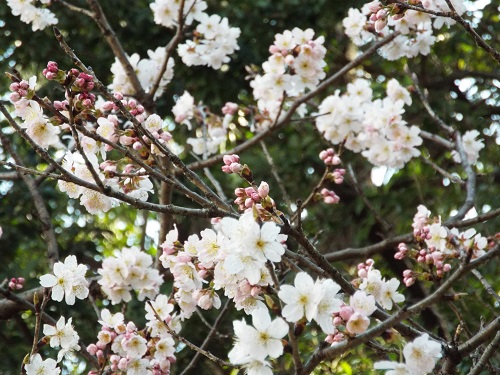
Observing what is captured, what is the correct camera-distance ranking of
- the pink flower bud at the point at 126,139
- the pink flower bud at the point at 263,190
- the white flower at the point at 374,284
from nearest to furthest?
the pink flower bud at the point at 263,190, the pink flower bud at the point at 126,139, the white flower at the point at 374,284

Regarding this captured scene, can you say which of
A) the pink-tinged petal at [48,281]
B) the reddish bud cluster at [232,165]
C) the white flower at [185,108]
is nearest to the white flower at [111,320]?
the pink-tinged petal at [48,281]

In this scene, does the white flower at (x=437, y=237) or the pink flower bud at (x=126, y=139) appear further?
the white flower at (x=437, y=237)

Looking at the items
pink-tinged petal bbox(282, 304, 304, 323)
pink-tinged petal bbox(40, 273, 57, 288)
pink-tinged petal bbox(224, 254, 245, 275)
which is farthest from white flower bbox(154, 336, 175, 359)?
pink-tinged petal bbox(282, 304, 304, 323)

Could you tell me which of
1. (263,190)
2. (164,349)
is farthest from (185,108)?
(263,190)

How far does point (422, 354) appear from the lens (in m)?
1.48

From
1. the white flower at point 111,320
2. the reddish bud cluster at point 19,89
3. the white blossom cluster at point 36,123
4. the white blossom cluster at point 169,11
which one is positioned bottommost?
the white flower at point 111,320

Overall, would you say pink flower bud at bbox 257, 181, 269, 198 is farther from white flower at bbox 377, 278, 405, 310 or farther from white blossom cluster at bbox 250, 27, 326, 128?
white blossom cluster at bbox 250, 27, 326, 128

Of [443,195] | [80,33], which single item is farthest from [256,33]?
[443,195]

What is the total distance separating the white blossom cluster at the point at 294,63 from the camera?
3.17 metres

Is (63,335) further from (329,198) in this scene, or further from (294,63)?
(294,63)

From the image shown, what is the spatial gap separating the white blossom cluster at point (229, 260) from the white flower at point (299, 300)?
0.07 metres

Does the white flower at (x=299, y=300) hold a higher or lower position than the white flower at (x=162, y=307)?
lower

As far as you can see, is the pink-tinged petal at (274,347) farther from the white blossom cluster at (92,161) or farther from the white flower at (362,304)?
the white blossom cluster at (92,161)

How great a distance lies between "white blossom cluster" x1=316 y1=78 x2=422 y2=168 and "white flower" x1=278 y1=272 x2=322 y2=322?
191cm
